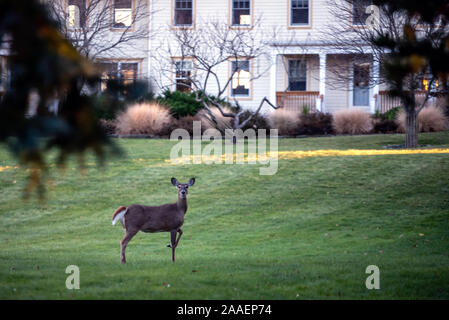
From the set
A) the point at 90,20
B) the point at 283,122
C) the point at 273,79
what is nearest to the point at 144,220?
the point at 283,122

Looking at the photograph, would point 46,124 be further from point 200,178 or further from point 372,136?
point 372,136

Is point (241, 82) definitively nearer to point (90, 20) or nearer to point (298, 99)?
point (298, 99)

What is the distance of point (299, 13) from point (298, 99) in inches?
184

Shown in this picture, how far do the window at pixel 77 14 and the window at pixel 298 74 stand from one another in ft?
39.4

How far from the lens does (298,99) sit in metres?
32.3

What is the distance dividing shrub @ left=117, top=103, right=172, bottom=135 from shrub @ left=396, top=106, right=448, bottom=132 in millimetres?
10685

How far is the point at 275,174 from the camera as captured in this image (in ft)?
62.6

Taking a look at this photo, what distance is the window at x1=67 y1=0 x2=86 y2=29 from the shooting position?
22.6 metres

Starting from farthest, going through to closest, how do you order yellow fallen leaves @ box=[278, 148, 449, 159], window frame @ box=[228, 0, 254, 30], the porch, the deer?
window frame @ box=[228, 0, 254, 30], the porch, yellow fallen leaves @ box=[278, 148, 449, 159], the deer

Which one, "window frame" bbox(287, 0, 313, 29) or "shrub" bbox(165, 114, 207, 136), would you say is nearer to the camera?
"shrub" bbox(165, 114, 207, 136)

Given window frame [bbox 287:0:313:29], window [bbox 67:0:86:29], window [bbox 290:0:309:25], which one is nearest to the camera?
window [bbox 67:0:86:29]

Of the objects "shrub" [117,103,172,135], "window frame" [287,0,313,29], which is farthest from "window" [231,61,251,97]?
"shrub" [117,103,172,135]
